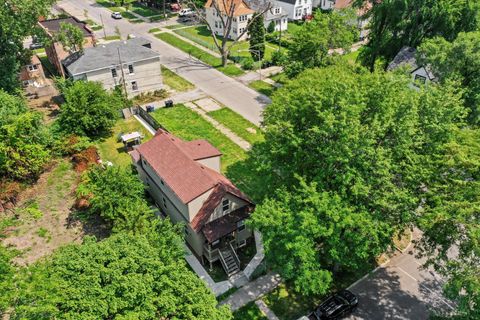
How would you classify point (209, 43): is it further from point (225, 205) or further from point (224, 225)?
point (224, 225)

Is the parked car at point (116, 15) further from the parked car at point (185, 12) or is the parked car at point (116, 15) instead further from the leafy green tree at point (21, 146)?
the leafy green tree at point (21, 146)

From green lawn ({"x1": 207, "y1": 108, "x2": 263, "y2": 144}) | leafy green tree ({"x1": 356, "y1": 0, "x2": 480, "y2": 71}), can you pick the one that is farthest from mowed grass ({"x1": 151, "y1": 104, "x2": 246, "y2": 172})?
leafy green tree ({"x1": 356, "y1": 0, "x2": 480, "y2": 71})

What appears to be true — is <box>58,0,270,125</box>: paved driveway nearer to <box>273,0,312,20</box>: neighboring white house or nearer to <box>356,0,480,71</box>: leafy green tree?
<box>356,0,480,71</box>: leafy green tree

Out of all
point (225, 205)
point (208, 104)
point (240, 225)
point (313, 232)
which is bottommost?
point (240, 225)

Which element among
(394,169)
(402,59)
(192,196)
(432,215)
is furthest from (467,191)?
(402,59)

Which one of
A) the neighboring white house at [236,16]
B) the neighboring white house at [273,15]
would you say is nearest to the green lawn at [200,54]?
the neighboring white house at [236,16]

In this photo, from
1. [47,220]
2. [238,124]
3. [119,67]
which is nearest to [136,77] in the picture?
[119,67]
